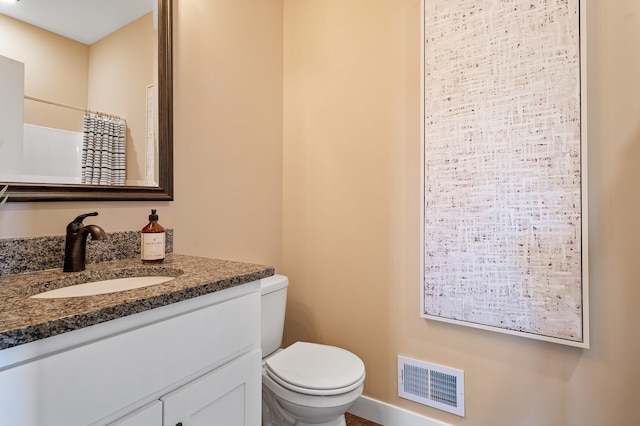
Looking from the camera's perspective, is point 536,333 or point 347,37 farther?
point 347,37

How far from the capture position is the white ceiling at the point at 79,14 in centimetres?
105

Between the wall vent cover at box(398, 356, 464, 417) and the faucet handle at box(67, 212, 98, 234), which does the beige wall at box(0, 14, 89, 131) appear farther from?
the wall vent cover at box(398, 356, 464, 417)

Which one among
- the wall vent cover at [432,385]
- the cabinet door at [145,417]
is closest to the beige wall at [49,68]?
the cabinet door at [145,417]

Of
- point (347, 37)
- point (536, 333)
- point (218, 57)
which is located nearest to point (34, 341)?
point (218, 57)

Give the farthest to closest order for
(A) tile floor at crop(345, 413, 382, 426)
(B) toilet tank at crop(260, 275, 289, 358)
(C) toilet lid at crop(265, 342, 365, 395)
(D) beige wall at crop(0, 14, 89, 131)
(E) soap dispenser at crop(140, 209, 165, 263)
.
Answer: (A) tile floor at crop(345, 413, 382, 426) < (B) toilet tank at crop(260, 275, 289, 358) < (C) toilet lid at crop(265, 342, 365, 395) < (E) soap dispenser at crop(140, 209, 165, 263) < (D) beige wall at crop(0, 14, 89, 131)

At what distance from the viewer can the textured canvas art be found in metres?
1.24

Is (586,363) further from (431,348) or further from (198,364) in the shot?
(198,364)

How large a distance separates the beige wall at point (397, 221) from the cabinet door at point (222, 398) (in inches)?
33.3

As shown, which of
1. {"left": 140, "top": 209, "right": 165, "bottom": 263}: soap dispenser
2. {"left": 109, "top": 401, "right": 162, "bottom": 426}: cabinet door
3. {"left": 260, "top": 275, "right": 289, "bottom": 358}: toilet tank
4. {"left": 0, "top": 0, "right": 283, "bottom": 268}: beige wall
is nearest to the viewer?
{"left": 109, "top": 401, "right": 162, "bottom": 426}: cabinet door

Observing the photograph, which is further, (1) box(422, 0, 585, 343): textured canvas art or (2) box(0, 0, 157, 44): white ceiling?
(1) box(422, 0, 585, 343): textured canvas art

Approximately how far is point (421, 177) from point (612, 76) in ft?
2.50

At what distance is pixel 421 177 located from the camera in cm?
155

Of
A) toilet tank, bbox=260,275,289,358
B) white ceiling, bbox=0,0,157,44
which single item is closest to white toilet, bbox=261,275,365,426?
toilet tank, bbox=260,275,289,358

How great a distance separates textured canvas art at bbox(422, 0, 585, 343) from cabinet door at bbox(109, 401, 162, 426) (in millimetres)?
1161
